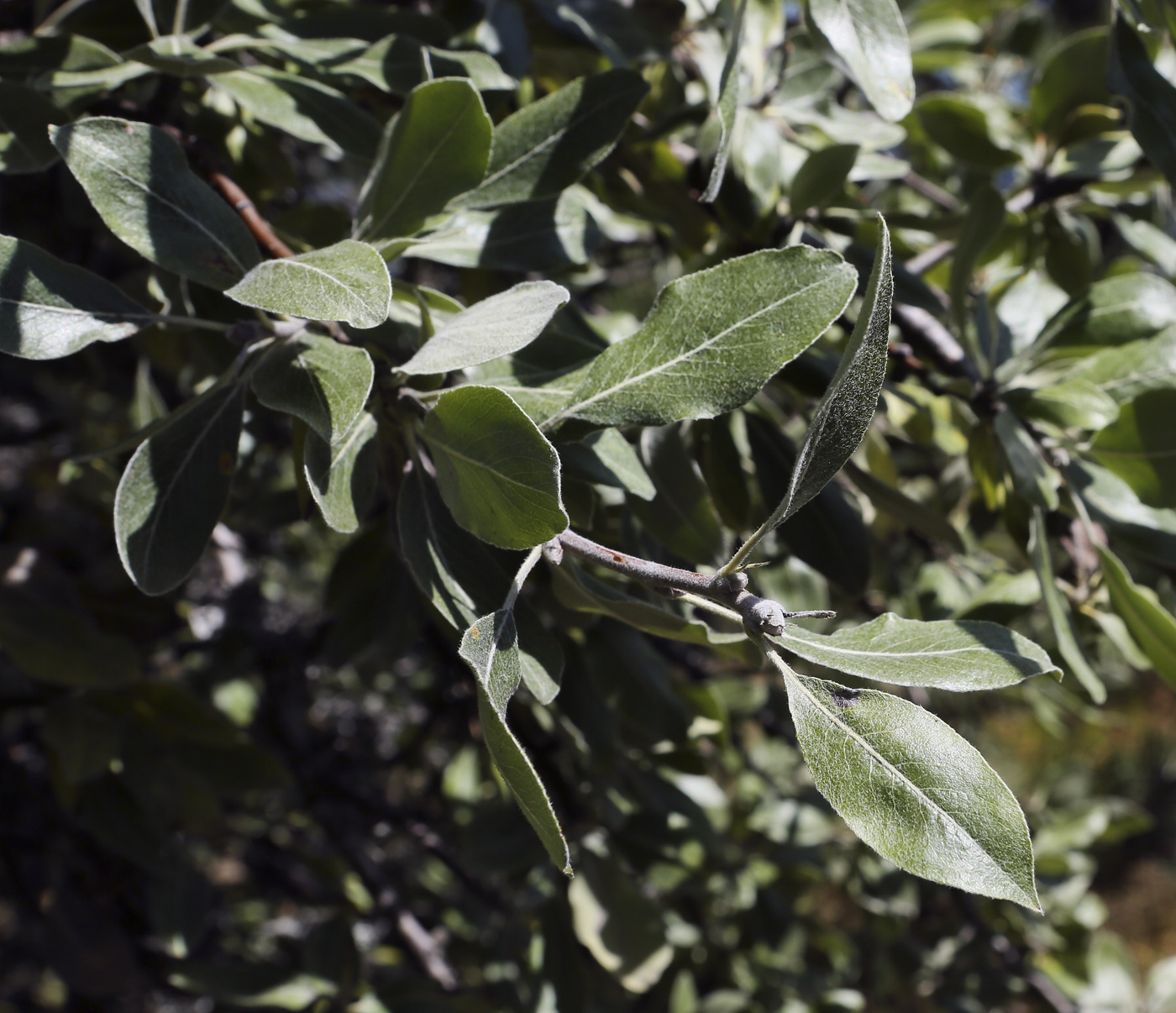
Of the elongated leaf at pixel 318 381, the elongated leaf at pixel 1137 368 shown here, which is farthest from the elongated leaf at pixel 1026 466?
the elongated leaf at pixel 318 381

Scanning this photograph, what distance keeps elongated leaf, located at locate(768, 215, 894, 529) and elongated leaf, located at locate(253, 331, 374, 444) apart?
10.1 inches

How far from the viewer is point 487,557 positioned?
64 cm

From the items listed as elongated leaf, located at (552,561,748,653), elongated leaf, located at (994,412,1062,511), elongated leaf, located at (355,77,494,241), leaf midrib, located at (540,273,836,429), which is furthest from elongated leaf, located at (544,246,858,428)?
elongated leaf, located at (994,412,1062,511)

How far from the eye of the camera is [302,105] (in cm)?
78

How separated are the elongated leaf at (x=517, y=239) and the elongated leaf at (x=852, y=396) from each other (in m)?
0.37

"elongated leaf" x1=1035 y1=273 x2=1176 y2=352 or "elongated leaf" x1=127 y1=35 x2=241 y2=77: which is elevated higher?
"elongated leaf" x1=127 y1=35 x2=241 y2=77

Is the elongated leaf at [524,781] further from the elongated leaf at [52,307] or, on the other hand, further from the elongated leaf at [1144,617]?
the elongated leaf at [1144,617]

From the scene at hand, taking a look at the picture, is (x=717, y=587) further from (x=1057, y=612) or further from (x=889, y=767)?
(x=1057, y=612)

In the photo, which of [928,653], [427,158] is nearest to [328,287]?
[427,158]

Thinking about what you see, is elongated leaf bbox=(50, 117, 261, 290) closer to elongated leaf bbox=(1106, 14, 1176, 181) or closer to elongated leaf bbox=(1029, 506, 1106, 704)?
elongated leaf bbox=(1029, 506, 1106, 704)

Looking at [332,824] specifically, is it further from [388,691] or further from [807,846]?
[807,846]

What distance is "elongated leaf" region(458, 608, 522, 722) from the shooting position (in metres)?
0.46

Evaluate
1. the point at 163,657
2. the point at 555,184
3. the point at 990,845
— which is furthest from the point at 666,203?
the point at 163,657

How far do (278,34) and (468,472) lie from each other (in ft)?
1.83
